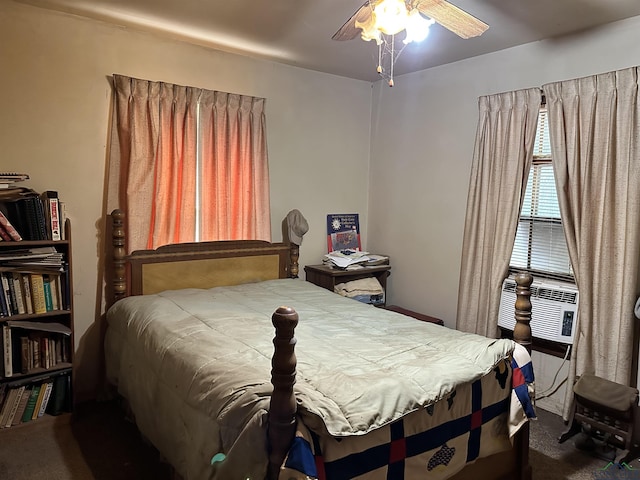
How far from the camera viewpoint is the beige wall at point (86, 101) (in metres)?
2.68

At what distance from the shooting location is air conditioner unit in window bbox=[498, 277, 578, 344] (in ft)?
9.32

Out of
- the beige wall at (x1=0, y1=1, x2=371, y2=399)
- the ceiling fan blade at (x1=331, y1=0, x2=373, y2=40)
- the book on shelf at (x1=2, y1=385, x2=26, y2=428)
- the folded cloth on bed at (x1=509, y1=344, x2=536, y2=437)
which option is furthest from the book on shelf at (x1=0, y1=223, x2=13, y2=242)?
the folded cloth on bed at (x1=509, y1=344, x2=536, y2=437)

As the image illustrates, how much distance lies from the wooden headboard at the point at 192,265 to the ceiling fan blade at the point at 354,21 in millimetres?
1822

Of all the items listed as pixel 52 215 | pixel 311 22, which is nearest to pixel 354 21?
pixel 311 22

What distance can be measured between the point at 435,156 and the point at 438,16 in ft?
6.19

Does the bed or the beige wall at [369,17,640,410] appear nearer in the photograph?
the bed

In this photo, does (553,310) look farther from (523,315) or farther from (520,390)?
(520,390)

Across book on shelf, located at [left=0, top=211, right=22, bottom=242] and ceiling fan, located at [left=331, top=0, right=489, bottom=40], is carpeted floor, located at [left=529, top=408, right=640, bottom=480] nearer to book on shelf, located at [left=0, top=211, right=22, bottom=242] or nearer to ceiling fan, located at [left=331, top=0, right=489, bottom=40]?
ceiling fan, located at [left=331, top=0, right=489, bottom=40]

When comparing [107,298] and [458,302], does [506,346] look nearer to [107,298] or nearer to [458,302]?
[458,302]

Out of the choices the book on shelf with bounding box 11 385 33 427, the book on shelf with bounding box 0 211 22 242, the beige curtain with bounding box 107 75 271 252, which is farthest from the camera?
the beige curtain with bounding box 107 75 271 252

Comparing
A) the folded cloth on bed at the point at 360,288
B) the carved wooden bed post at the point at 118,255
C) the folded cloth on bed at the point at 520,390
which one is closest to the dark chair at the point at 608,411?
the folded cloth on bed at the point at 520,390

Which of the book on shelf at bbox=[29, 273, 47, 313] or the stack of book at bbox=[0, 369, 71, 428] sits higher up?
the book on shelf at bbox=[29, 273, 47, 313]

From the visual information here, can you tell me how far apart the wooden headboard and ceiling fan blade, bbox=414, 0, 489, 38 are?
2.16m

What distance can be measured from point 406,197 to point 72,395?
2.90 m
